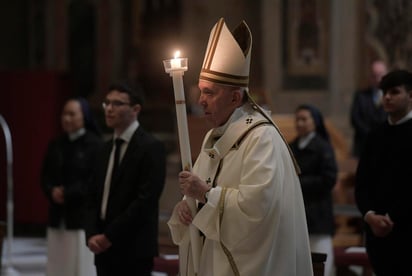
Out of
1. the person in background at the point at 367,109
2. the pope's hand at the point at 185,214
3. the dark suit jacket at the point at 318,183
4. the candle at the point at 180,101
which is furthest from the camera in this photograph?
the person in background at the point at 367,109

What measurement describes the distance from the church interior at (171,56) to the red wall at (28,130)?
0.01 meters

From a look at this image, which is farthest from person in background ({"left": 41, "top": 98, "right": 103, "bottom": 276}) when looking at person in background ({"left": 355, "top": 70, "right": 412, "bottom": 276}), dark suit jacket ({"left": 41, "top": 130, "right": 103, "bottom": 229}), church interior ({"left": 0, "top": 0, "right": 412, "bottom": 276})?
church interior ({"left": 0, "top": 0, "right": 412, "bottom": 276})

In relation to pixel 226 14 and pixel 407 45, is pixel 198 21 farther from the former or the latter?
pixel 407 45

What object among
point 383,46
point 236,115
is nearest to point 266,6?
point 383,46

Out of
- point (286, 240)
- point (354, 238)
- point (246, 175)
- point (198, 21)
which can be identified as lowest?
point (354, 238)

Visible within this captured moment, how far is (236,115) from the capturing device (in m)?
4.47

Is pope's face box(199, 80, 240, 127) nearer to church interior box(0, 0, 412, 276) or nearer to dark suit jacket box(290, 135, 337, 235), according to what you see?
dark suit jacket box(290, 135, 337, 235)

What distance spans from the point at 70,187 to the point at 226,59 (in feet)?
10.7

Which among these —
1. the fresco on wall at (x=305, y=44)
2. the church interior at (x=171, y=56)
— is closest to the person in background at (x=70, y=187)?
the church interior at (x=171, y=56)

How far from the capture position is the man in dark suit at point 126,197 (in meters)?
5.78

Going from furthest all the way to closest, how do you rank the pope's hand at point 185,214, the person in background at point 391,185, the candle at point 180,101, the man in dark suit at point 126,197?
the man in dark suit at point 126,197 → the person in background at point 391,185 → the pope's hand at point 185,214 → the candle at point 180,101

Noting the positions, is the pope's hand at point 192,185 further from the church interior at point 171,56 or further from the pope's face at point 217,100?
the church interior at point 171,56

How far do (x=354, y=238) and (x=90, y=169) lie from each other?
3.57m

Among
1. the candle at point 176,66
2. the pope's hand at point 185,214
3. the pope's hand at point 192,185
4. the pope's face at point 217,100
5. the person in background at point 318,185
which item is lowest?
the person in background at point 318,185
